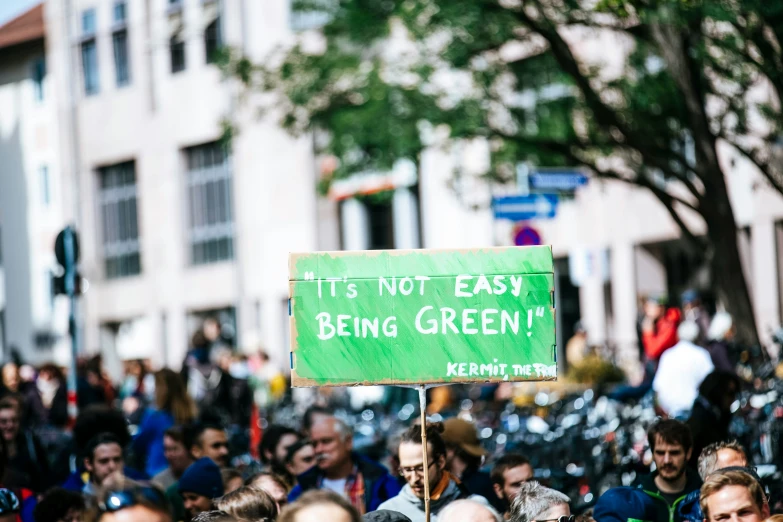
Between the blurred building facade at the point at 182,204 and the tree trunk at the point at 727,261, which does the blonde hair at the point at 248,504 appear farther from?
the blurred building facade at the point at 182,204

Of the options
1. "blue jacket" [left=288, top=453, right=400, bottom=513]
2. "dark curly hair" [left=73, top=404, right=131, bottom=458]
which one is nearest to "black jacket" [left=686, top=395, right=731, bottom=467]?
"blue jacket" [left=288, top=453, right=400, bottom=513]

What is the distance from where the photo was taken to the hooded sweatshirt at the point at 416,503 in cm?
798

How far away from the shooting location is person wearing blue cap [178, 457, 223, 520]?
8.54 meters

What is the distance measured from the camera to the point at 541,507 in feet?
22.6

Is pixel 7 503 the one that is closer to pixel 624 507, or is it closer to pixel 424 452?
pixel 424 452

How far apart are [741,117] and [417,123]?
399cm

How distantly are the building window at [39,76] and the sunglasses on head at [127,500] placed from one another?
47.0 m

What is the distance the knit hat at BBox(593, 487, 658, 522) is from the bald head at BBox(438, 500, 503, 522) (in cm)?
98

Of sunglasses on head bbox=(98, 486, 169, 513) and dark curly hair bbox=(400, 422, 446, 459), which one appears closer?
sunglasses on head bbox=(98, 486, 169, 513)

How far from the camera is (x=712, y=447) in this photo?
8250 mm

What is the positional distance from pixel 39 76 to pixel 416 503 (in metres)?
44.1

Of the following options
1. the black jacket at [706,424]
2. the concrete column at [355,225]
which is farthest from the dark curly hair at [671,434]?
the concrete column at [355,225]

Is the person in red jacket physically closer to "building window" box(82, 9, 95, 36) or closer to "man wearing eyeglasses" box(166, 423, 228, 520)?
"man wearing eyeglasses" box(166, 423, 228, 520)

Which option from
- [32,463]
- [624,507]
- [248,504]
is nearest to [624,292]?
[32,463]
